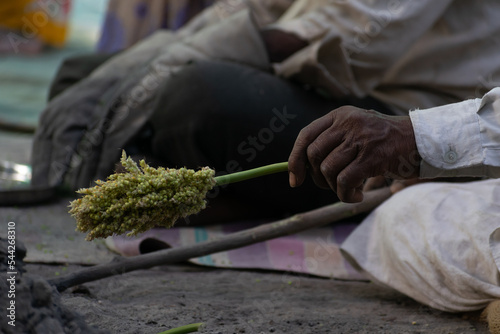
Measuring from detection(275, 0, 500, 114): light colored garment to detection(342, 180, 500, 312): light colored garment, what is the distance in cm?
67

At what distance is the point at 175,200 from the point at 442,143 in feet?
1.84

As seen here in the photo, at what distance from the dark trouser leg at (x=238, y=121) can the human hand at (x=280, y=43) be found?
0.21 m

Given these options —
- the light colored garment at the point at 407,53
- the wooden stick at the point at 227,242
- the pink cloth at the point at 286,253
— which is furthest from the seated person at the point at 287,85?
the wooden stick at the point at 227,242

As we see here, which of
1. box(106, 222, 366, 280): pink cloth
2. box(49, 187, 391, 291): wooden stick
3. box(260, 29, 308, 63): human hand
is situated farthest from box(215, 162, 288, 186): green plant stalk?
box(260, 29, 308, 63): human hand

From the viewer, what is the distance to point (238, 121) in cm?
238

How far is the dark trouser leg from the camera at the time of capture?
7.81 feet

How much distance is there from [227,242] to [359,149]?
717mm

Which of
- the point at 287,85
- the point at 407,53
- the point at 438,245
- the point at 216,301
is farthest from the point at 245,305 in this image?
the point at 407,53

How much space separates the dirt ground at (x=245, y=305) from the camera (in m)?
1.54

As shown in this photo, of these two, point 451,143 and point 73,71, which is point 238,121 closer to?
point 451,143

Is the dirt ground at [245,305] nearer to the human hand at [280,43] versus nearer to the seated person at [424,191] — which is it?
the seated person at [424,191]

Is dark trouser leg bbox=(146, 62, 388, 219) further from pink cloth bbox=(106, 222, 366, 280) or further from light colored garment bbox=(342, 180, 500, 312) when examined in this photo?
light colored garment bbox=(342, 180, 500, 312)

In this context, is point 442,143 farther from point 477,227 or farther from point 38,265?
point 38,265

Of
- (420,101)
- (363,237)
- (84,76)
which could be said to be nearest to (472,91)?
(420,101)
